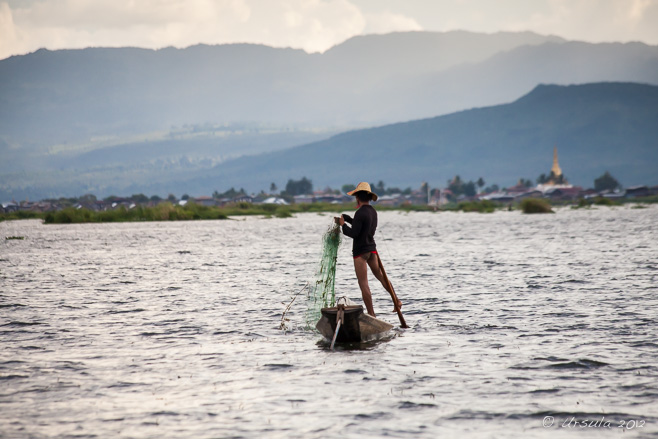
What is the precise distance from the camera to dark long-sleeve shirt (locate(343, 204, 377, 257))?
610 inches

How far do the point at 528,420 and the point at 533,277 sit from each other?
19349mm

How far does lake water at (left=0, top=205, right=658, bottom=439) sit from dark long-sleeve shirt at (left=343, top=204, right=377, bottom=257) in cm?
196

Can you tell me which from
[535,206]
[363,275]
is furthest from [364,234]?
[535,206]

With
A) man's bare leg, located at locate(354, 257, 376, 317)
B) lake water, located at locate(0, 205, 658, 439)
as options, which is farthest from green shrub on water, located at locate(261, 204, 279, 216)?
man's bare leg, located at locate(354, 257, 376, 317)

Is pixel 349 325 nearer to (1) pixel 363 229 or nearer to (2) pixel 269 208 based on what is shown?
(1) pixel 363 229

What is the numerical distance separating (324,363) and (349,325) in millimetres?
1538

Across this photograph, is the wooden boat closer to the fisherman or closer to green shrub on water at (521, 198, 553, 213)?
the fisherman

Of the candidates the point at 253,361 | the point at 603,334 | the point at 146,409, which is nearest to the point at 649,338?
the point at 603,334

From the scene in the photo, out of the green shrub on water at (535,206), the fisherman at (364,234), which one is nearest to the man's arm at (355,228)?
the fisherman at (364,234)

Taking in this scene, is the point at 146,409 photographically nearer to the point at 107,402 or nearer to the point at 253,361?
the point at 107,402

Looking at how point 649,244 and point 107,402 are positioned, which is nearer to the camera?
point 107,402

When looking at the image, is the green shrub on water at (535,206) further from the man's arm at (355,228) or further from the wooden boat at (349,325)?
Result: the wooden boat at (349,325)

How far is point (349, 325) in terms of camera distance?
14.6 metres

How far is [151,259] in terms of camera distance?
4100cm
